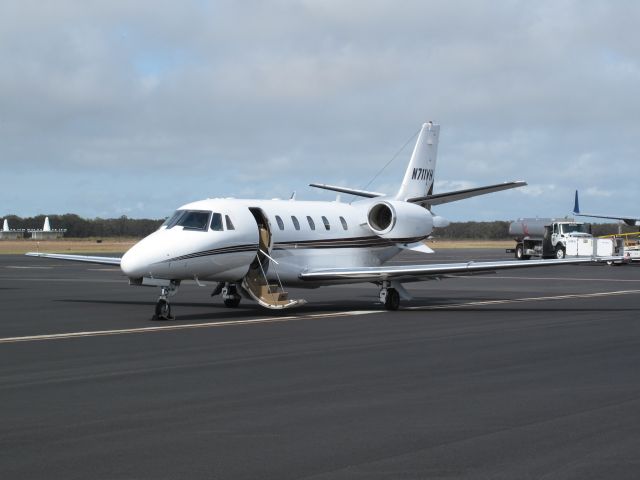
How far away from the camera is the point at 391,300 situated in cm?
2248

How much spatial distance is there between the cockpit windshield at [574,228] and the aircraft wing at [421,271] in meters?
41.5

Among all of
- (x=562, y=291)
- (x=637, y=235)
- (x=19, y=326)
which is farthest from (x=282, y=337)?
(x=637, y=235)

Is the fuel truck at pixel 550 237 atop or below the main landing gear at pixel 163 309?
atop

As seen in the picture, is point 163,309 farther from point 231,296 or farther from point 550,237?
point 550,237

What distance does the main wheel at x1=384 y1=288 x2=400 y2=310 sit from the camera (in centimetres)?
2244

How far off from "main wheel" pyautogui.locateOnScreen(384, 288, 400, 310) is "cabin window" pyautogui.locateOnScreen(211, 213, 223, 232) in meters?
4.45

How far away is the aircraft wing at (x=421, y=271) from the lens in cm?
2128

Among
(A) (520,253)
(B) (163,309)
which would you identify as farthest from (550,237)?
(B) (163,309)

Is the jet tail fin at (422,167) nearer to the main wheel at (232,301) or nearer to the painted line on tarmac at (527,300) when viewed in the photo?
the painted line on tarmac at (527,300)

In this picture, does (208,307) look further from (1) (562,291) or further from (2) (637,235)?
(2) (637,235)

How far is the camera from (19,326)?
17.9 metres

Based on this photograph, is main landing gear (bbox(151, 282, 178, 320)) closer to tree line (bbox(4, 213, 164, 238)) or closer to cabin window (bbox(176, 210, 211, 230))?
cabin window (bbox(176, 210, 211, 230))

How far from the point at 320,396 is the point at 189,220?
11324mm

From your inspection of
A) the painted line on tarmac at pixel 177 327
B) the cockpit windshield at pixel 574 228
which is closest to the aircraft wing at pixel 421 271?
the painted line on tarmac at pixel 177 327
